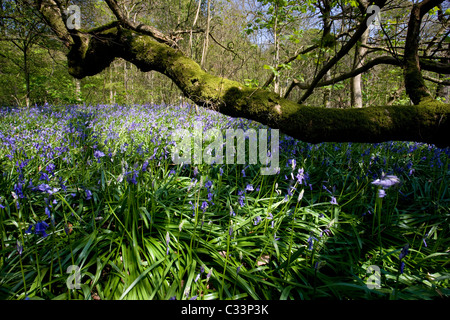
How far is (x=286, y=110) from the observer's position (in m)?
1.72

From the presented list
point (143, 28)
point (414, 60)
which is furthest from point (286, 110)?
point (143, 28)

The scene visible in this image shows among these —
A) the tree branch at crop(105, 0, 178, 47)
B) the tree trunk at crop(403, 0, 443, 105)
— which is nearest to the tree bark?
the tree branch at crop(105, 0, 178, 47)

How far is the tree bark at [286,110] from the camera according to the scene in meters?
1.56

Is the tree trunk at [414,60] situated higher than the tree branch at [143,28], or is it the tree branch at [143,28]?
the tree branch at [143,28]

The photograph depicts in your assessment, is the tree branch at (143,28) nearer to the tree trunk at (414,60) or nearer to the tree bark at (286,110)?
the tree bark at (286,110)

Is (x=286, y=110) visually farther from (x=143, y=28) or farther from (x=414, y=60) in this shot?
(x=143, y=28)

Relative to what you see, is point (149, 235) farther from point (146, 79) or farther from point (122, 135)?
point (146, 79)

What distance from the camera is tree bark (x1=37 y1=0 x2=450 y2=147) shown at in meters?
1.56

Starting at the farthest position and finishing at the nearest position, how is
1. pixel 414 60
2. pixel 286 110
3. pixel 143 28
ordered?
pixel 143 28
pixel 414 60
pixel 286 110

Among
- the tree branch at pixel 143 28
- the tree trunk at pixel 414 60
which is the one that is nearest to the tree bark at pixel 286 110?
the tree branch at pixel 143 28

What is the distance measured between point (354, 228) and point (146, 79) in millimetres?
15342

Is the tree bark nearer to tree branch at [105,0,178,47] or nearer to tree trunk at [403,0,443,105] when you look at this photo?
tree branch at [105,0,178,47]
